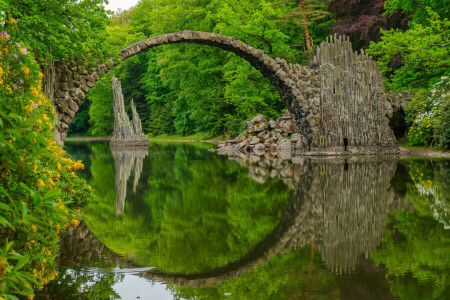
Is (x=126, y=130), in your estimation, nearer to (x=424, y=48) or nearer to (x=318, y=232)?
(x=424, y=48)

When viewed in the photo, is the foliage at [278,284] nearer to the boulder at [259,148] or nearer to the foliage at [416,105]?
the foliage at [416,105]

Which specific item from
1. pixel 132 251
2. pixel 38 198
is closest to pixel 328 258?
pixel 132 251

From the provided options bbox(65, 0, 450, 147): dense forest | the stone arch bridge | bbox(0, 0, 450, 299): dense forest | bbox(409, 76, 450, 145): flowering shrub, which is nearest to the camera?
bbox(0, 0, 450, 299): dense forest

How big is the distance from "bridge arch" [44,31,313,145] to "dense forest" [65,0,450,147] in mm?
1359

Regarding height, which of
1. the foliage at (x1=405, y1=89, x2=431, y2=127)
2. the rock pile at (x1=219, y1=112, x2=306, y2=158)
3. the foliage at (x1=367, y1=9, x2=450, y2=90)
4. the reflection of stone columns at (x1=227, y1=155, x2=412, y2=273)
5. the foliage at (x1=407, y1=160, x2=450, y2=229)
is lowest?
the reflection of stone columns at (x1=227, y1=155, x2=412, y2=273)

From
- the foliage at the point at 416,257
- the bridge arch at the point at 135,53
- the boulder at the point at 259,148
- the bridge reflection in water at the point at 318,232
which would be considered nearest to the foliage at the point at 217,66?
the boulder at the point at 259,148

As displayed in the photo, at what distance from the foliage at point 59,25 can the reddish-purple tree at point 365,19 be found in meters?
19.9

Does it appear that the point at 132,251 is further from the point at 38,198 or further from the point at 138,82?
the point at 138,82

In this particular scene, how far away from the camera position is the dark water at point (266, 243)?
3.82 meters

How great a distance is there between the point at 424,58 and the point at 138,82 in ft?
143

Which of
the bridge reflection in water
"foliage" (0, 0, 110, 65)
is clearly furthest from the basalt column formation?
the bridge reflection in water

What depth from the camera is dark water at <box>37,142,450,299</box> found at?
12.5 feet

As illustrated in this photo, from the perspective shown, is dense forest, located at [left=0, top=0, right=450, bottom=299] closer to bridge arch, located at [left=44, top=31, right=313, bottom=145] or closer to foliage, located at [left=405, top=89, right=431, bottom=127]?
foliage, located at [left=405, top=89, right=431, bottom=127]

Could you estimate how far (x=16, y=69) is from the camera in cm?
409
